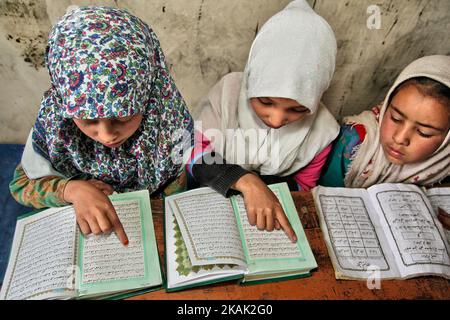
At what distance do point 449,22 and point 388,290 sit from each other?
100cm

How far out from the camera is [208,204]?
3.37ft

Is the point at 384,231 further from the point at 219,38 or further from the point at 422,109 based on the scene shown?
the point at 219,38

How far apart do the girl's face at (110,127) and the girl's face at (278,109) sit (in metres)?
0.39

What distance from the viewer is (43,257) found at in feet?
2.89

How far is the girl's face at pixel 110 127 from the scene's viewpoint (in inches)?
33.8

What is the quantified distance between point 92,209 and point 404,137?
98 centimetres

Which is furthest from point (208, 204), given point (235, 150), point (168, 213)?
point (235, 150)

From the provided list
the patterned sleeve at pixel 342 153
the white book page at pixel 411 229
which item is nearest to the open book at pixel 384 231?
the white book page at pixel 411 229

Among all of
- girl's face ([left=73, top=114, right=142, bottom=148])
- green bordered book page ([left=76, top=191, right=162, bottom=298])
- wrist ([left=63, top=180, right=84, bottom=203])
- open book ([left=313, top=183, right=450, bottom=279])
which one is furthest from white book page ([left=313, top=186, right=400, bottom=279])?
wrist ([left=63, top=180, right=84, bottom=203])

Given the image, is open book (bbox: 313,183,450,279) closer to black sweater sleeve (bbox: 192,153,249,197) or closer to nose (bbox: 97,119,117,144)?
black sweater sleeve (bbox: 192,153,249,197)

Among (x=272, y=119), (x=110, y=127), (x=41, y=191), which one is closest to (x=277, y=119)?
(x=272, y=119)
